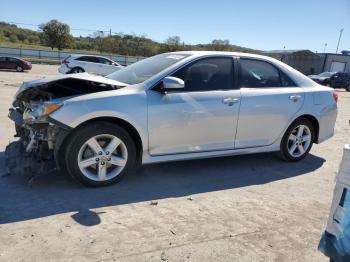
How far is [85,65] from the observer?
899 inches

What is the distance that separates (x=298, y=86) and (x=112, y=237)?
3.86 m

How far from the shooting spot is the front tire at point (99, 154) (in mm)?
4195

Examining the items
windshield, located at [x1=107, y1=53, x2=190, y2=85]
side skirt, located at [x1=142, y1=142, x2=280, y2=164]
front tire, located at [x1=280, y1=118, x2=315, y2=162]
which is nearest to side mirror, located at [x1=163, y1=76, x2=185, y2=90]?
windshield, located at [x1=107, y1=53, x2=190, y2=85]

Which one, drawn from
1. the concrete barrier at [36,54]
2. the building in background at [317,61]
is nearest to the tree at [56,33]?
the concrete barrier at [36,54]

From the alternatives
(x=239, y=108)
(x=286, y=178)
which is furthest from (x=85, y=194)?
(x=286, y=178)

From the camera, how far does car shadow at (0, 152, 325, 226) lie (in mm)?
3809

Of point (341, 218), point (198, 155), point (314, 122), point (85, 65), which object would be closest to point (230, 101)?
point (198, 155)

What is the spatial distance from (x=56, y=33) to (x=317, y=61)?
39427 mm

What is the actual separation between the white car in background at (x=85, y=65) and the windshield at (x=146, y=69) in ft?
56.7

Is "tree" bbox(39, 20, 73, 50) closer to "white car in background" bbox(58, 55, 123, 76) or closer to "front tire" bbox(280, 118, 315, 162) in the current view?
"white car in background" bbox(58, 55, 123, 76)

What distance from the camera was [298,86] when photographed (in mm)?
5840

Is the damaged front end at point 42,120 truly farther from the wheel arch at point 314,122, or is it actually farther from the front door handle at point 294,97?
the wheel arch at point 314,122

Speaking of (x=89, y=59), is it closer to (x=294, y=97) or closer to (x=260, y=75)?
(x=260, y=75)

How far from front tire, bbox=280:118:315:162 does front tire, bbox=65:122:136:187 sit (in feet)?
8.37
